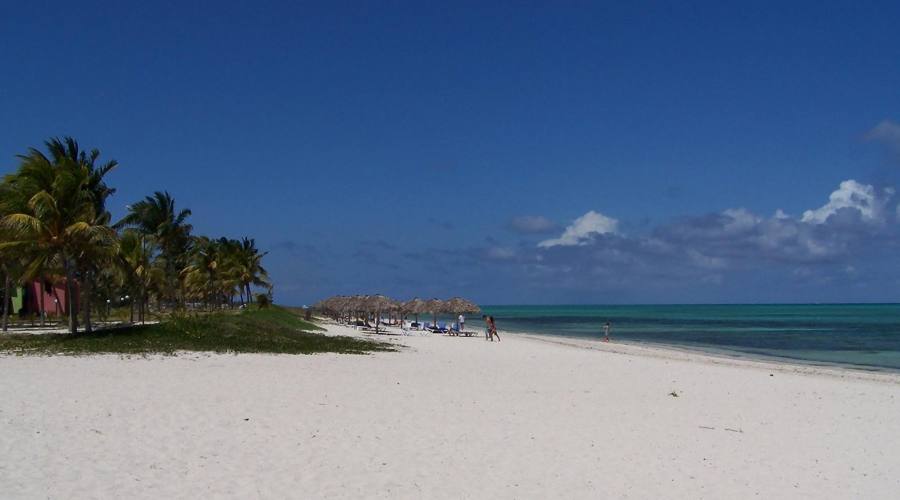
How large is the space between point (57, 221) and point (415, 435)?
1698 cm

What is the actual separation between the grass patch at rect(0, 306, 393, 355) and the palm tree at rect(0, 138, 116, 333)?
101 inches

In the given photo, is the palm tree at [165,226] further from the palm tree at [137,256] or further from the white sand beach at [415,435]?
the white sand beach at [415,435]

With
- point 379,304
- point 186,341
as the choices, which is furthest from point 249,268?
point 186,341

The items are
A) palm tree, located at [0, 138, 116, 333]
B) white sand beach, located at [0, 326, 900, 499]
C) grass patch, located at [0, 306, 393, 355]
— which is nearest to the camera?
white sand beach, located at [0, 326, 900, 499]

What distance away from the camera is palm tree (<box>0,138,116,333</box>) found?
66.5ft

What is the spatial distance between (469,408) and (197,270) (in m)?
38.8

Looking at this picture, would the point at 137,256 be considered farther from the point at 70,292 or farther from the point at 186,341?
the point at 186,341

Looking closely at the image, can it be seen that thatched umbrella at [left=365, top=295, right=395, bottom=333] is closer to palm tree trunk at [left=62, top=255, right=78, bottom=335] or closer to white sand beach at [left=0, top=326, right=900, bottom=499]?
palm tree trunk at [left=62, top=255, right=78, bottom=335]

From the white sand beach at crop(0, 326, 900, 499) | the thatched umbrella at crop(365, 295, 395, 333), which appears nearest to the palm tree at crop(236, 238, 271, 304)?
the thatched umbrella at crop(365, 295, 395, 333)

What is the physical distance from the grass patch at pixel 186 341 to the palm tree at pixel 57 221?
8.45 ft

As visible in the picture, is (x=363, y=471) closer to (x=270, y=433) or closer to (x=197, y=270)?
(x=270, y=433)

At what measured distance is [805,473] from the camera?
7602 mm

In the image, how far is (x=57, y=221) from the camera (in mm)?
20781

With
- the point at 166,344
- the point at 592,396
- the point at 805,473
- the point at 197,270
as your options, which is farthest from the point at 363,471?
the point at 197,270
